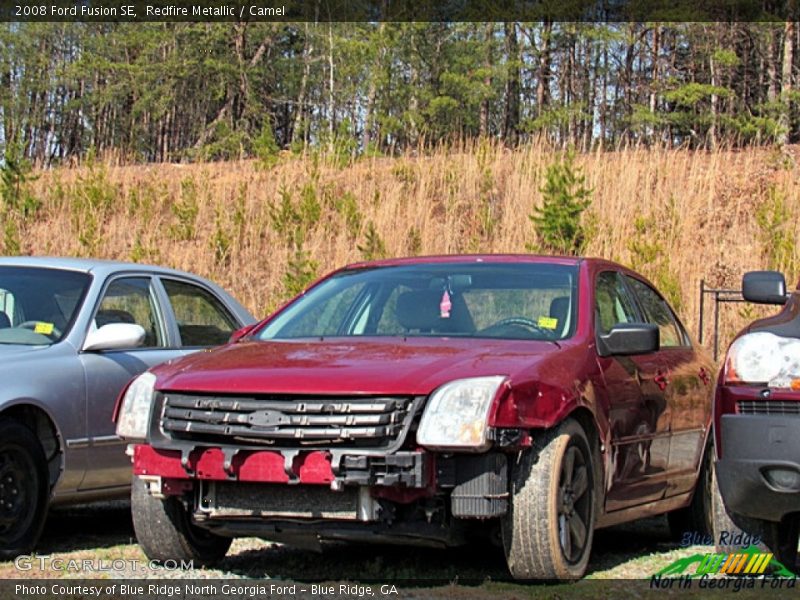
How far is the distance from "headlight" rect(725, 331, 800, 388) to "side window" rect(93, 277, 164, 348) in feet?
A: 12.1

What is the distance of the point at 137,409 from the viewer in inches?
222

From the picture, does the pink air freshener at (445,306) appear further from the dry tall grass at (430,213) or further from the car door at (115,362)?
the dry tall grass at (430,213)

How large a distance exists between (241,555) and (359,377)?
1796mm

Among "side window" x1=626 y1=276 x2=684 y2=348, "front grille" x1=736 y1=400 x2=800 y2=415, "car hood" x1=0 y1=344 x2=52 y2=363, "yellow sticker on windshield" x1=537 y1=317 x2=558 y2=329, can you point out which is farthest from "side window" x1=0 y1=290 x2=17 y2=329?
"front grille" x1=736 y1=400 x2=800 y2=415

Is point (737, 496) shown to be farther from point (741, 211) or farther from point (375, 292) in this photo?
point (741, 211)

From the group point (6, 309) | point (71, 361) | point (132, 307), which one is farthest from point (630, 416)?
point (6, 309)

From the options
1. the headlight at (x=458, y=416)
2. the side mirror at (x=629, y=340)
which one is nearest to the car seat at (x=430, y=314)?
the side mirror at (x=629, y=340)

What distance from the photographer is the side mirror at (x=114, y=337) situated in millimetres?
6895

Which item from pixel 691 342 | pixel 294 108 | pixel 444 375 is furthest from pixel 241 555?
pixel 294 108

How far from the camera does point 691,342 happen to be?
7887mm

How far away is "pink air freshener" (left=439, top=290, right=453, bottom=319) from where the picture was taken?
639cm

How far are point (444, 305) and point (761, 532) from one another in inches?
74.6

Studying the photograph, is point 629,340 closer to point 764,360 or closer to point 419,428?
point 764,360

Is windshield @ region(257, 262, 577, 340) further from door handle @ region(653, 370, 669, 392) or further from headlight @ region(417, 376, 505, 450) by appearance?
headlight @ region(417, 376, 505, 450)
